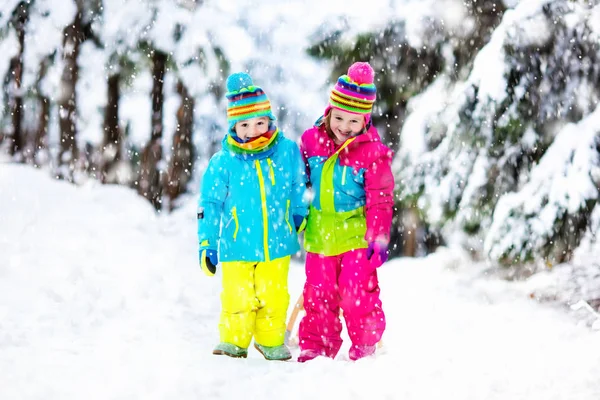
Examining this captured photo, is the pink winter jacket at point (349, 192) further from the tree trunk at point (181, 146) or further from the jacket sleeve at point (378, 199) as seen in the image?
the tree trunk at point (181, 146)

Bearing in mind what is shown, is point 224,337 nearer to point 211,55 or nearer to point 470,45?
point 470,45

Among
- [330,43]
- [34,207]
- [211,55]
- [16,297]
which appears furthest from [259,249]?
[211,55]

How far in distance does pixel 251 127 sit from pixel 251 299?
1.11 metres

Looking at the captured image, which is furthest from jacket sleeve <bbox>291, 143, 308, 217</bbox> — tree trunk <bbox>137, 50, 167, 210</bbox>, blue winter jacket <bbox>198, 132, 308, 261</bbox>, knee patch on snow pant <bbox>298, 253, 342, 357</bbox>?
tree trunk <bbox>137, 50, 167, 210</bbox>

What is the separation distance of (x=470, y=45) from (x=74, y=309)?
16.6 ft

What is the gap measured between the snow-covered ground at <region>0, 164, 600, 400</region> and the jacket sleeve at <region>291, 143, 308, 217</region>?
1.01m

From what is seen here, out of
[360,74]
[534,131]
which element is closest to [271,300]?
[360,74]

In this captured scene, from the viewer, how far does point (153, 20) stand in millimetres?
10797

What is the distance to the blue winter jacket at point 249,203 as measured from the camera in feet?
13.9

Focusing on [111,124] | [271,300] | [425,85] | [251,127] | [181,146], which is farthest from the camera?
[111,124]

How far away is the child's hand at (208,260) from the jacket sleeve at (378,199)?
0.99 meters

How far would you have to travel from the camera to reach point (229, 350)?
167 inches

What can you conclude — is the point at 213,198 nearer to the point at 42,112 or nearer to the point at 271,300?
the point at 271,300

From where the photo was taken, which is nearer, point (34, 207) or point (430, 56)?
point (430, 56)
